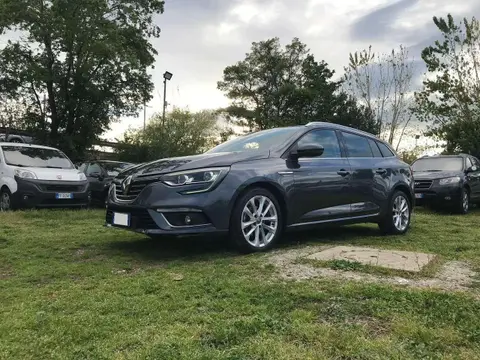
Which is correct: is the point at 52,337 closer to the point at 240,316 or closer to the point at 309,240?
the point at 240,316

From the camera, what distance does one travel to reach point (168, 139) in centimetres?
2148

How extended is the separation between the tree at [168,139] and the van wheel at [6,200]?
1093 centimetres

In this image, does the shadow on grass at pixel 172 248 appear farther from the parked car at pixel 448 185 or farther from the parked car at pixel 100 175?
the parked car at pixel 448 185

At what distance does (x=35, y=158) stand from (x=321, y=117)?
28100 mm

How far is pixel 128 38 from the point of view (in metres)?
20.8

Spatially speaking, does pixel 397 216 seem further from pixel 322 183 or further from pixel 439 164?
pixel 439 164

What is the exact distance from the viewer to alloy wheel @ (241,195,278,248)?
196 inches

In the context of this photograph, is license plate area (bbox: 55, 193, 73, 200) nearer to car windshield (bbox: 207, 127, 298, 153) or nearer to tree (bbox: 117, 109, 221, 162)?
car windshield (bbox: 207, 127, 298, 153)

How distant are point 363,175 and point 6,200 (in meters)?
7.07

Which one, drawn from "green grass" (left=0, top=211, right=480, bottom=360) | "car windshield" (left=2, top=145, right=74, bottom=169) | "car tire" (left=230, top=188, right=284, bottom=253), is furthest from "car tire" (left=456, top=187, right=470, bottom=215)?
"car windshield" (left=2, top=145, right=74, bottom=169)

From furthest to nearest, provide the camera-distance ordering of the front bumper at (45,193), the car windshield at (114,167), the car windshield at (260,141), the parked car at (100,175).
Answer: the car windshield at (114,167) < the parked car at (100,175) < the front bumper at (45,193) < the car windshield at (260,141)

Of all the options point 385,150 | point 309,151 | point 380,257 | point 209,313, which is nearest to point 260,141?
point 309,151

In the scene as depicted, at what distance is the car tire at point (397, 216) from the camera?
6.75 metres

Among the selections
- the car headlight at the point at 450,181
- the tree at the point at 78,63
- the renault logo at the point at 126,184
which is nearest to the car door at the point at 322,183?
the renault logo at the point at 126,184
